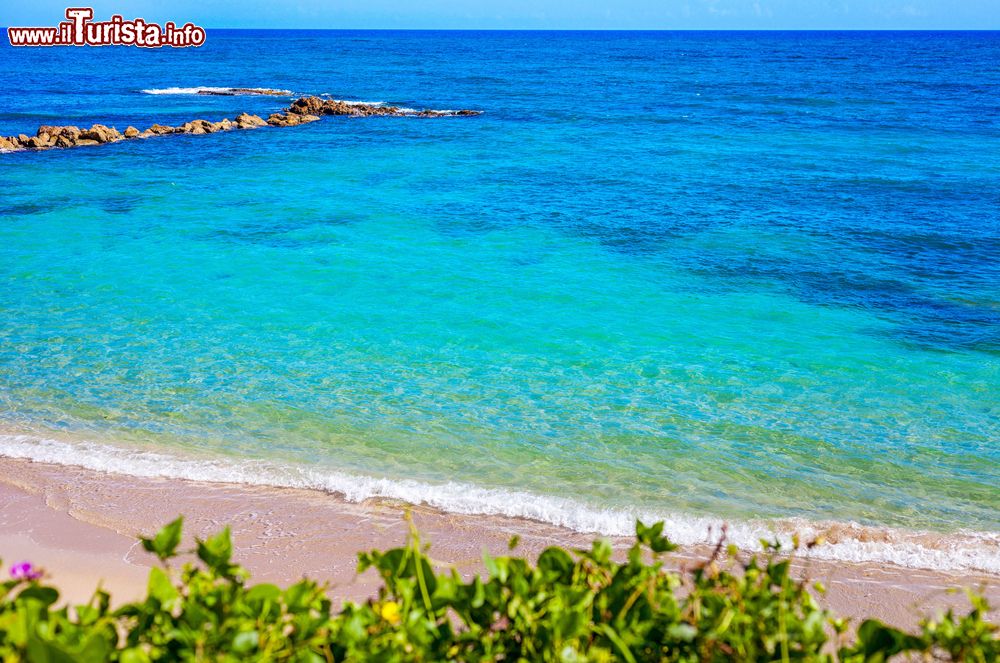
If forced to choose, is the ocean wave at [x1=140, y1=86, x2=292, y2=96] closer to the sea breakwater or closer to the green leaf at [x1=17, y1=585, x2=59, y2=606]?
the sea breakwater

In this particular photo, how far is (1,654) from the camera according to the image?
222 cm

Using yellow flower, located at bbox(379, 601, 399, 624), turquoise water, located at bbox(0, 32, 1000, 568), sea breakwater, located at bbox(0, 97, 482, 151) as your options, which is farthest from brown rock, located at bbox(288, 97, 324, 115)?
yellow flower, located at bbox(379, 601, 399, 624)

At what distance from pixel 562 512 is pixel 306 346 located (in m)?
5.38

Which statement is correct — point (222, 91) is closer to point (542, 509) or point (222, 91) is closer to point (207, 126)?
point (207, 126)

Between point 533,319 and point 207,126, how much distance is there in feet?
75.0

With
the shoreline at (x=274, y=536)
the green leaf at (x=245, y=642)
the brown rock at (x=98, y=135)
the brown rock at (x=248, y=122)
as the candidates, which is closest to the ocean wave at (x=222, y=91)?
the brown rock at (x=248, y=122)

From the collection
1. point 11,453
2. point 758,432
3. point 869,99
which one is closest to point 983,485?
point 758,432

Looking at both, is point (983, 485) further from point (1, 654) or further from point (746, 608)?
point (1, 654)

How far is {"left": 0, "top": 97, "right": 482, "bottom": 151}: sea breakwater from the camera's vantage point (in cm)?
2756

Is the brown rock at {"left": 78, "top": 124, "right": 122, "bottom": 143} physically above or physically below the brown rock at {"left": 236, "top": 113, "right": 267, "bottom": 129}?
below

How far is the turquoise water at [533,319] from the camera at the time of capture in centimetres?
810

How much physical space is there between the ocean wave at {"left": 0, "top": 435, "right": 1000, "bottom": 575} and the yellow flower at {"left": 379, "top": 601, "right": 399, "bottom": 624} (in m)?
4.31

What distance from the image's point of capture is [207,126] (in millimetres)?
31125

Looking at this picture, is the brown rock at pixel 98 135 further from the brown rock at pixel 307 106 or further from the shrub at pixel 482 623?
the shrub at pixel 482 623
